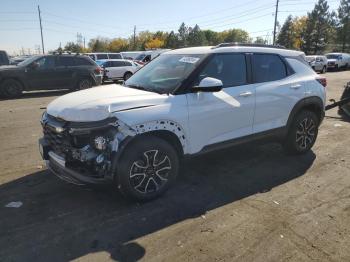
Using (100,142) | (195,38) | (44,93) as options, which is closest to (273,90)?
(100,142)

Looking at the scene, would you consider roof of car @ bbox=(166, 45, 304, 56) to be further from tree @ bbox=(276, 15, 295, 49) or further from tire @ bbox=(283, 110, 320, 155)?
tree @ bbox=(276, 15, 295, 49)

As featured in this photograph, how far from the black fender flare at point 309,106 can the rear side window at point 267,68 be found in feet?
1.75

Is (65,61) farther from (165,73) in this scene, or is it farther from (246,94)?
(246,94)

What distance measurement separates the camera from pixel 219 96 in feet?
15.9

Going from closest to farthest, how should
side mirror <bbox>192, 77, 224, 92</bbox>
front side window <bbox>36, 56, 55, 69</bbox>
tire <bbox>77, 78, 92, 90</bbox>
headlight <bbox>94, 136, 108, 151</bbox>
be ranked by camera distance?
headlight <bbox>94, 136, 108, 151</bbox>
side mirror <bbox>192, 77, 224, 92</bbox>
front side window <bbox>36, 56, 55, 69</bbox>
tire <bbox>77, 78, 92, 90</bbox>

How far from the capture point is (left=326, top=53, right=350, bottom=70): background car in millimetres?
35500

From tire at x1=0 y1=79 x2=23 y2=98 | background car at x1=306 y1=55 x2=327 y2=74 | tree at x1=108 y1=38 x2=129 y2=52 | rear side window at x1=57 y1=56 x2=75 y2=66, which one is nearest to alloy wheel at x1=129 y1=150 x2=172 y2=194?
tire at x1=0 y1=79 x2=23 y2=98

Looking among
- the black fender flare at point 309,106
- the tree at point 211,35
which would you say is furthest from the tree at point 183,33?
the black fender flare at point 309,106

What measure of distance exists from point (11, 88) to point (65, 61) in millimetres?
2608

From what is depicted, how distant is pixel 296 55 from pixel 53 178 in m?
4.21

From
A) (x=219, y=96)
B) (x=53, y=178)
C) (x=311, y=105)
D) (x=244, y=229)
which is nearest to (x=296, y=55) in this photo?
(x=311, y=105)

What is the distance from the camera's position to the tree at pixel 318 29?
7456 cm

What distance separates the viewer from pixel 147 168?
4.30 m

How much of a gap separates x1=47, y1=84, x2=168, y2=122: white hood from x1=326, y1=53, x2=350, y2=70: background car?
114 ft
